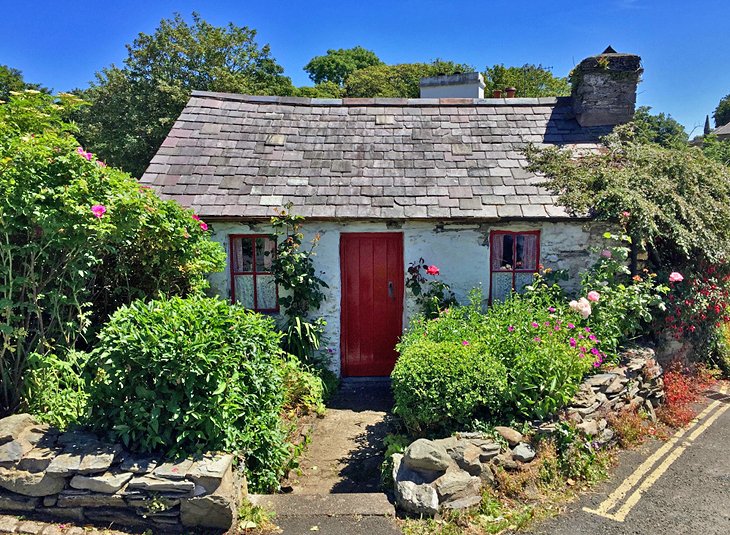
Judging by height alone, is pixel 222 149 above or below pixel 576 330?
above

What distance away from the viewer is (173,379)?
4297mm

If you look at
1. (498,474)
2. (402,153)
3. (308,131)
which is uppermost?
(308,131)

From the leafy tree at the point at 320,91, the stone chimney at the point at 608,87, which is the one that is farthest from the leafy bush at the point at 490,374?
the leafy tree at the point at 320,91

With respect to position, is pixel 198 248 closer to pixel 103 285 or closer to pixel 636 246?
pixel 103 285

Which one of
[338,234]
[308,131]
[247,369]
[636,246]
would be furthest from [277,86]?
[247,369]

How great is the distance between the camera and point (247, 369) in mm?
4848

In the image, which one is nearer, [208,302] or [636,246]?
[208,302]

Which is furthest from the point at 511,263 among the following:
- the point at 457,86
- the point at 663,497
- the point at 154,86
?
the point at 154,86

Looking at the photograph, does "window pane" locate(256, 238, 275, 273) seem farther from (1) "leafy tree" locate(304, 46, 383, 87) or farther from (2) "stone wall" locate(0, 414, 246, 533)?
(1) "leafy tree" locate(304, 46, 383, 87)

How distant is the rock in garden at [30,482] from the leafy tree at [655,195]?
785 centimetres

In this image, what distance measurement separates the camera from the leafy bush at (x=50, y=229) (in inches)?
187

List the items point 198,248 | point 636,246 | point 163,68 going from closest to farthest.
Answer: point 198,248 → point 636,246 → point 163,68

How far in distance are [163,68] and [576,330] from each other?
2569cm

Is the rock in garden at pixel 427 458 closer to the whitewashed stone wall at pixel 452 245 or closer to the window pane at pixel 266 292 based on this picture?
the whitewashed stone wall at pixel 452 245
